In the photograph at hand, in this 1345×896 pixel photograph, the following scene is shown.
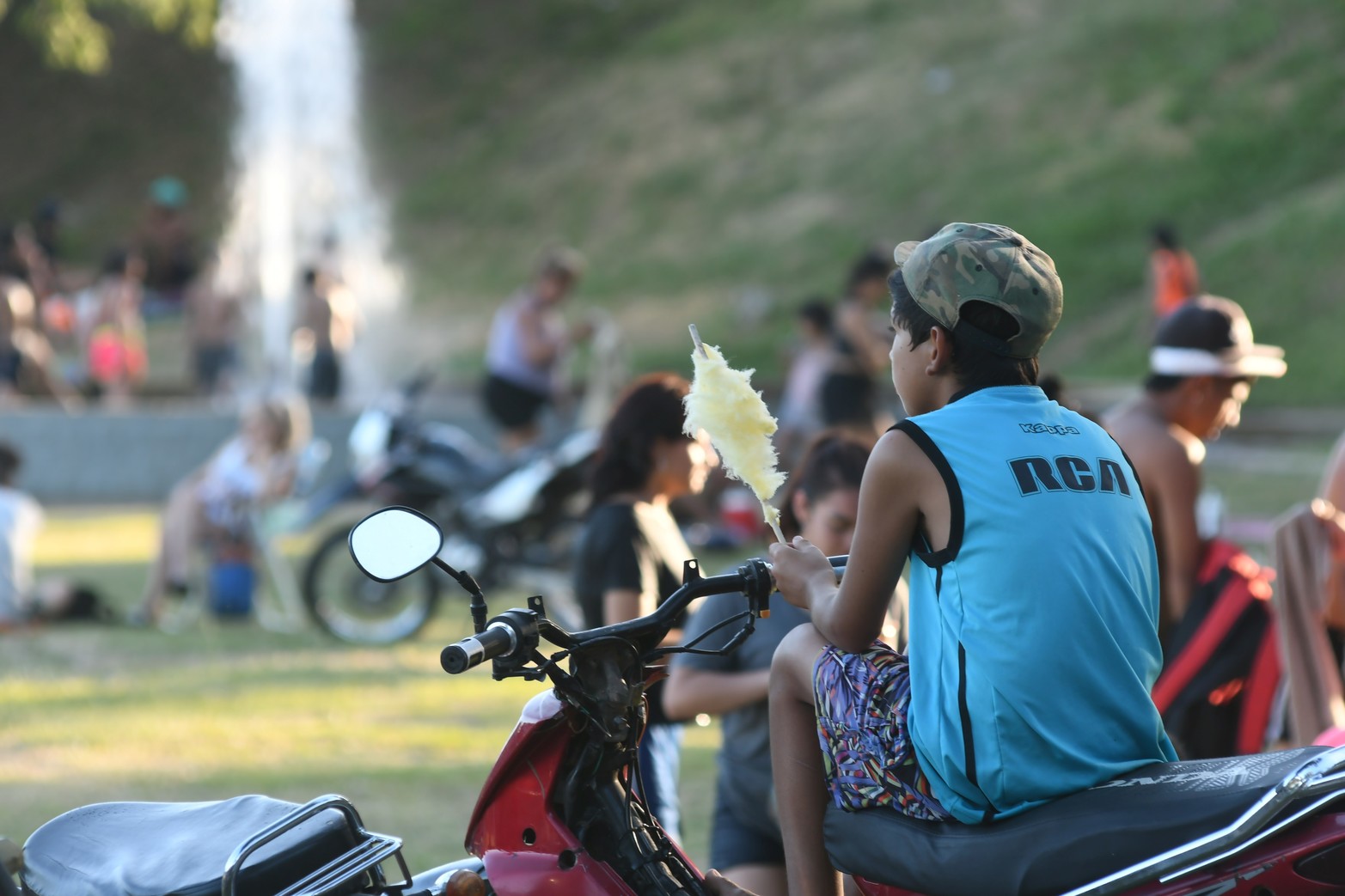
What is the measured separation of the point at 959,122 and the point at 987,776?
98.2 feet

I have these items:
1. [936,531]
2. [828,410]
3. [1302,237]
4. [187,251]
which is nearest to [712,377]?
[936,531]

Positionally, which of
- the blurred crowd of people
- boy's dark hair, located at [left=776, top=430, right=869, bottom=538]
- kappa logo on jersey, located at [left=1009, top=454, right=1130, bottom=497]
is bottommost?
kappa logo on jersey, located at [left=1009, top=454, right=1130, bottom=497]

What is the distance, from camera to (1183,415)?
17.8 feet

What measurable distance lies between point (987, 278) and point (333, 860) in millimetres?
1481

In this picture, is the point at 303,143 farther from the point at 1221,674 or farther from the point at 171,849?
the point at 171,849

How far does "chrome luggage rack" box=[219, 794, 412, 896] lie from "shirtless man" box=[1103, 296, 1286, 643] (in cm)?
294

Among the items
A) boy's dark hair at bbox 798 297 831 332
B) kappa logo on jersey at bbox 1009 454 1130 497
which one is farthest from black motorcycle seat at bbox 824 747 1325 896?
boy's dark hair at bbox 798 297 831 332

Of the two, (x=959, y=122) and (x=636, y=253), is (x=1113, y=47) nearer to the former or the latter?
(x=959, y=122)

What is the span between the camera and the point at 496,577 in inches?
426

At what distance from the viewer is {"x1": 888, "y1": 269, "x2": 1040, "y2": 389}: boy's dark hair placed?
2.93m

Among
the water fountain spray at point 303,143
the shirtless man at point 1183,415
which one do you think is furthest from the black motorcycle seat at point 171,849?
the water fountain spray at point 303,143

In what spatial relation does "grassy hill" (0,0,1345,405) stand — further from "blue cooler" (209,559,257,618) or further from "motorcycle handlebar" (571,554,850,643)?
"motorcycle handlebar" (571,554,850,643)

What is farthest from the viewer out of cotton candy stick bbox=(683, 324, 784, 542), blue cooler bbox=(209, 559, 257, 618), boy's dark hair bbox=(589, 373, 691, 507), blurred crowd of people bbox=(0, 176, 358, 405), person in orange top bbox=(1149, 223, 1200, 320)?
person in orange top bbox=(1149, 223, 1200, 320)

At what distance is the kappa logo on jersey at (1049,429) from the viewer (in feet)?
9.49
